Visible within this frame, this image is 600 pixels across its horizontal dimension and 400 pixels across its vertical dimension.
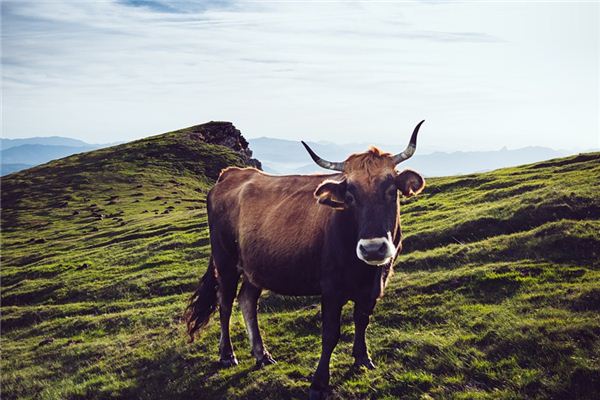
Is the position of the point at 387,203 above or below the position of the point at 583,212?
above

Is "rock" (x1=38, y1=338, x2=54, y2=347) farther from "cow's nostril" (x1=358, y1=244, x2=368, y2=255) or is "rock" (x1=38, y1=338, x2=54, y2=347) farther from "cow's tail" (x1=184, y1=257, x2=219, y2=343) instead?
"cow's nostril" (x1=358, y1=244, x2=368, y2=255)

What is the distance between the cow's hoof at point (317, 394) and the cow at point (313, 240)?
0.06 ft

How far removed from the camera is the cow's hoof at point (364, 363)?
9.67 meters

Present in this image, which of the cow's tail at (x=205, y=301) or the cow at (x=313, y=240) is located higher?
the cow at (x=313, y=240)

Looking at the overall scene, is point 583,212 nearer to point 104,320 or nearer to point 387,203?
point 387,203

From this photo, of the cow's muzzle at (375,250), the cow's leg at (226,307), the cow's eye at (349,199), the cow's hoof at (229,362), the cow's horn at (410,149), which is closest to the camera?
the cow's muzzle at (375,250)

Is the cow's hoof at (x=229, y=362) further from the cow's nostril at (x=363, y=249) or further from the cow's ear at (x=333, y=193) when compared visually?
the cow's nostril at (x=363, y=249)

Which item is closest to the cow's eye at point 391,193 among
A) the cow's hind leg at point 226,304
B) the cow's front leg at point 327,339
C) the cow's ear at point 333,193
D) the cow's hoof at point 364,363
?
the cow's ear at point 333,193

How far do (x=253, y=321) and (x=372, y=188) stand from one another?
5.07m

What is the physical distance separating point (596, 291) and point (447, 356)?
4.12 metres

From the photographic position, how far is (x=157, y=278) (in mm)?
24266

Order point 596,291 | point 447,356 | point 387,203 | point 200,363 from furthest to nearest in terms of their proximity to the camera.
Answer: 1. point 200,363
2. point 596,291
3. point 447,356
4. point 387,203

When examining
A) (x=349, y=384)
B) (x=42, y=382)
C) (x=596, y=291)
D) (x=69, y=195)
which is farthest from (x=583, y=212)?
(x=69, y=195)

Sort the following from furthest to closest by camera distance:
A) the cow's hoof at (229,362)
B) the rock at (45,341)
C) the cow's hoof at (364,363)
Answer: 1. the rock at (45,341)
2. the cow's hoof at (229,362)
3. the cow's hoof at (364,363)
